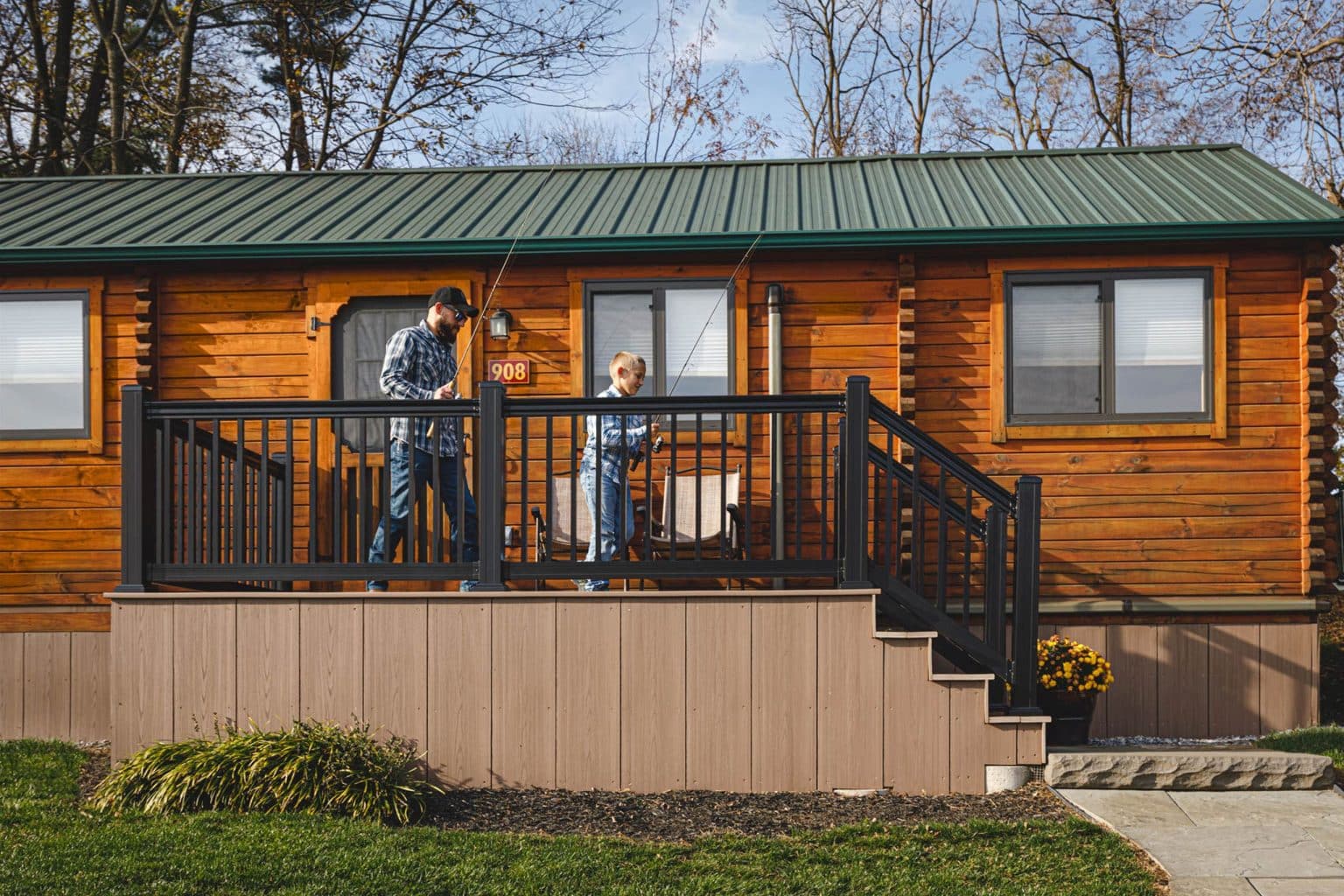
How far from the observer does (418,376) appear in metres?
6.76

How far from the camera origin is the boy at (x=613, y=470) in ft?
20.6

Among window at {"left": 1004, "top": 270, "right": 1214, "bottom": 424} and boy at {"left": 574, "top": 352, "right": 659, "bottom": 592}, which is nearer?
boy at {"left": 574, "top": 352, "right": 659, "bottom": 592}

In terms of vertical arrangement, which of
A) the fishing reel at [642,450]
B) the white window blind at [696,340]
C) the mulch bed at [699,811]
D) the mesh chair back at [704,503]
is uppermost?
the white window blind at [696,340]

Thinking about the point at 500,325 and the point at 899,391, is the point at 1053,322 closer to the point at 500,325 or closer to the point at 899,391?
the point at 899,391

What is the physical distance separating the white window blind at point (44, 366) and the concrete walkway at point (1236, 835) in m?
6.69

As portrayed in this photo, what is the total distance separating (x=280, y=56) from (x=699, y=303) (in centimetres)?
1356

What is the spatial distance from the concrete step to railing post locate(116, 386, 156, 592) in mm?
4644

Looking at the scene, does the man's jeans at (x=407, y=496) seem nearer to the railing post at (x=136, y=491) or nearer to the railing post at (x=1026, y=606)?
the railing post at (x=136, y=491)

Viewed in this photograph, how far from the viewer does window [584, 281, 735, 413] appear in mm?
8094

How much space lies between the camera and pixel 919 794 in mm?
6020

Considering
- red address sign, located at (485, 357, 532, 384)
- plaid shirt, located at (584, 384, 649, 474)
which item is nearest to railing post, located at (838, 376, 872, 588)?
plaid shirt, located at (584, 384, 649, 474)

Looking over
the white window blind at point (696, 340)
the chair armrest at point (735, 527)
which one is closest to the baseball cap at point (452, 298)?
the white window blind at point (696, 340)

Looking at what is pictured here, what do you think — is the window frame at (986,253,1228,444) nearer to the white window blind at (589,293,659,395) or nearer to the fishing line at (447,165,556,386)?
the white window blind at (589,293,659,395)

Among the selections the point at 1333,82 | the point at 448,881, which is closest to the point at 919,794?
the point at 448,881
